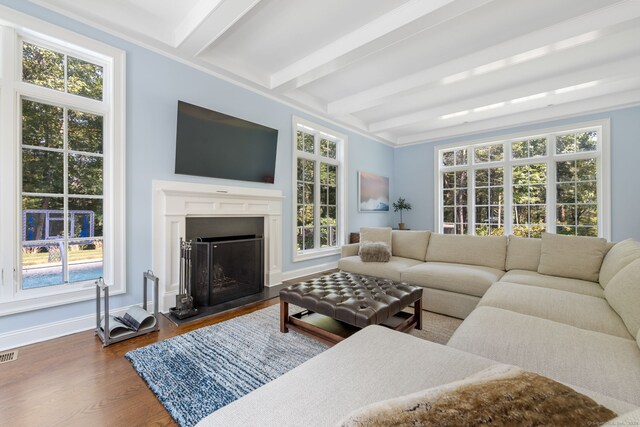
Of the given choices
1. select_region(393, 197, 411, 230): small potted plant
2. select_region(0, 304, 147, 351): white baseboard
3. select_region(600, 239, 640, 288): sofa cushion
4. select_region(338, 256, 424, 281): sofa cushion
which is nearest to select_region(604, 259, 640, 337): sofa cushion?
select_region(600, 239, 640, 288): sofa cushion

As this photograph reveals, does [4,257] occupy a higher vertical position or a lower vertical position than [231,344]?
higher

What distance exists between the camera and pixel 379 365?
3.41 ft

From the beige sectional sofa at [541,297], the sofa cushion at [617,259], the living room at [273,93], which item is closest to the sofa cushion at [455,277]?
the beige sectional sofa at [541,297]

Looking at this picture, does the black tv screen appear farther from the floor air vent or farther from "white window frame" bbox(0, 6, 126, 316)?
the floor air vent

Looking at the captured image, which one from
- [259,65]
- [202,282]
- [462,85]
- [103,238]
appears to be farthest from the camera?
[462,85]

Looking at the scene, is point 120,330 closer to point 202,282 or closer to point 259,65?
point 202,282

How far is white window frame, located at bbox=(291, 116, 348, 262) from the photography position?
4207mm

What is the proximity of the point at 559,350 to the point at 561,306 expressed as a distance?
78 cm

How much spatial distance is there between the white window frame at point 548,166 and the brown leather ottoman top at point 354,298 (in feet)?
13.2

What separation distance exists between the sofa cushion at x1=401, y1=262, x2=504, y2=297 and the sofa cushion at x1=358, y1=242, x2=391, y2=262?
0.45 m

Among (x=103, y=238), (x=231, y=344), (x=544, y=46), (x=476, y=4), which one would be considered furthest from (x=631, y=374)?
(x=103, y=238)

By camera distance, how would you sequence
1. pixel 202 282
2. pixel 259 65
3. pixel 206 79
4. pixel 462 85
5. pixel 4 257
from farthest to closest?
1. pixel 462 85
2. pixel 259 65
3. pixel 206 79
4. pixel 202 282
5. pixel 4 257

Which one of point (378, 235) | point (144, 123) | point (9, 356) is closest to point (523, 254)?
point (378, 235)

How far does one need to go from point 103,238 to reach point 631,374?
3.55 metres
